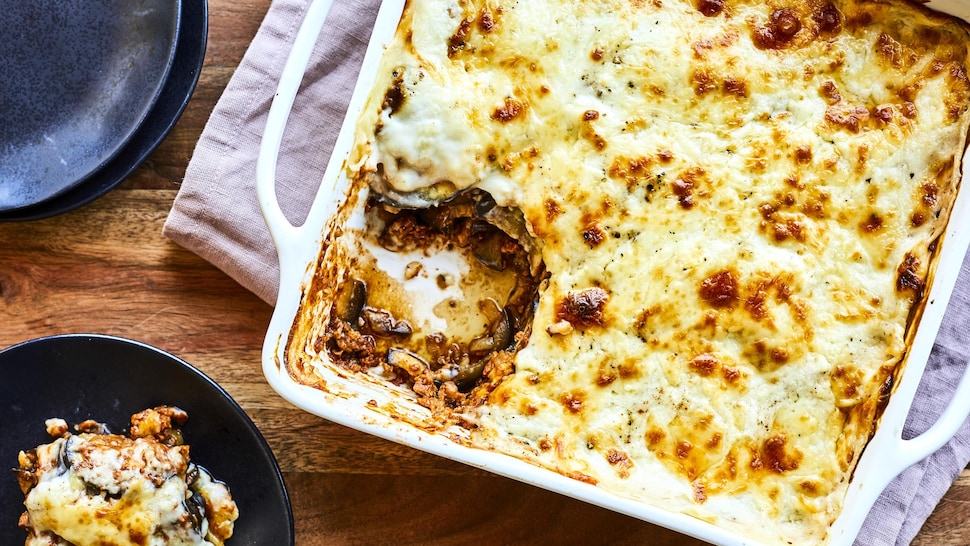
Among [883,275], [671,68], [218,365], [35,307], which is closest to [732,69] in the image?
[671,68]

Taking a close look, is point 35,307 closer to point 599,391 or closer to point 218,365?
point 218,365

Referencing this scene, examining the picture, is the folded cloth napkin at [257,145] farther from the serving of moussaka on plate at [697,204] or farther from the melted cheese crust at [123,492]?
the melted cheese crust at [123,492]

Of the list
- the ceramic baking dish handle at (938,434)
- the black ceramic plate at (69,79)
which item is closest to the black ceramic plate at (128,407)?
the black ceramic plate at (69,79)

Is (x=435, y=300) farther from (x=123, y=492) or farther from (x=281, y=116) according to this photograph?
(x=123, y=492)

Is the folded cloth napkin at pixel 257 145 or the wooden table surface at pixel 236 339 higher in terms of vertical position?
the folded cloth napkin at pixel 257 145

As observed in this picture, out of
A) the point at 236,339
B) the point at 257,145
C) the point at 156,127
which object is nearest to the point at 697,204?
the point at 257,145

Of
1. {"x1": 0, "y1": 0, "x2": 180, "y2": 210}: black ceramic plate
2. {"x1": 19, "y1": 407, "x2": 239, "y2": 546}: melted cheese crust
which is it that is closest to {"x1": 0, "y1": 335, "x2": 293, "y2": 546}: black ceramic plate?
{"x1": 19, "y1": 407, "x2": 239, "y2": 546}: melted cheese crust
